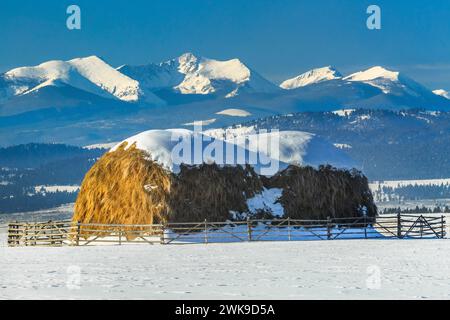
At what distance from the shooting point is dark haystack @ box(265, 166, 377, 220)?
48219mm

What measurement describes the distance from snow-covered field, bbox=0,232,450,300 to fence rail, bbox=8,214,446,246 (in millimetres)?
3807

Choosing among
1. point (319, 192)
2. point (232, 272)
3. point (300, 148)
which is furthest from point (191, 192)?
point (232, 272)

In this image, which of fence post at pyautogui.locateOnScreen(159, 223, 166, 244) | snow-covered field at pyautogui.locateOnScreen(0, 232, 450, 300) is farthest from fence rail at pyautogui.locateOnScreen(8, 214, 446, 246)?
snow-covered field at pyautogui.locateOnScreen(0, 232, 450, 300)

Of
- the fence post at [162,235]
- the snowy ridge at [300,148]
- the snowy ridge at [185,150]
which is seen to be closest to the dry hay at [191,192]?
the snowy ridge at [185,150]

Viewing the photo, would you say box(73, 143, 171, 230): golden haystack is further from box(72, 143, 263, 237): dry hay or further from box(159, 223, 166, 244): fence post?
box(159, 223, 166, 244): fence post

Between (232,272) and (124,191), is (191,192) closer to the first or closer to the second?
(124,191)

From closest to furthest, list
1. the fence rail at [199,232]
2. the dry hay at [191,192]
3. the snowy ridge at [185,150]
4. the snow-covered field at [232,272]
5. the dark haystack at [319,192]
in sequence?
the snow-covered field at [232,272]
the fence rail at [199,232]
the dry hay at [191,192]
the snowy ridge at [185,150]
the dark haystack at [319,192]

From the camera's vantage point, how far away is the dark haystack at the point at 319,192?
158 ft

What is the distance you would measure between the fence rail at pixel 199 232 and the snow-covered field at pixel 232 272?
3.81m

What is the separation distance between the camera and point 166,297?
835 inches

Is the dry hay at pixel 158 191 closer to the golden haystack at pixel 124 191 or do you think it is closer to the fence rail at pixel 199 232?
the golden haystack at pixel 124 191

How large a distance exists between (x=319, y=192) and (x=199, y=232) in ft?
23.5
